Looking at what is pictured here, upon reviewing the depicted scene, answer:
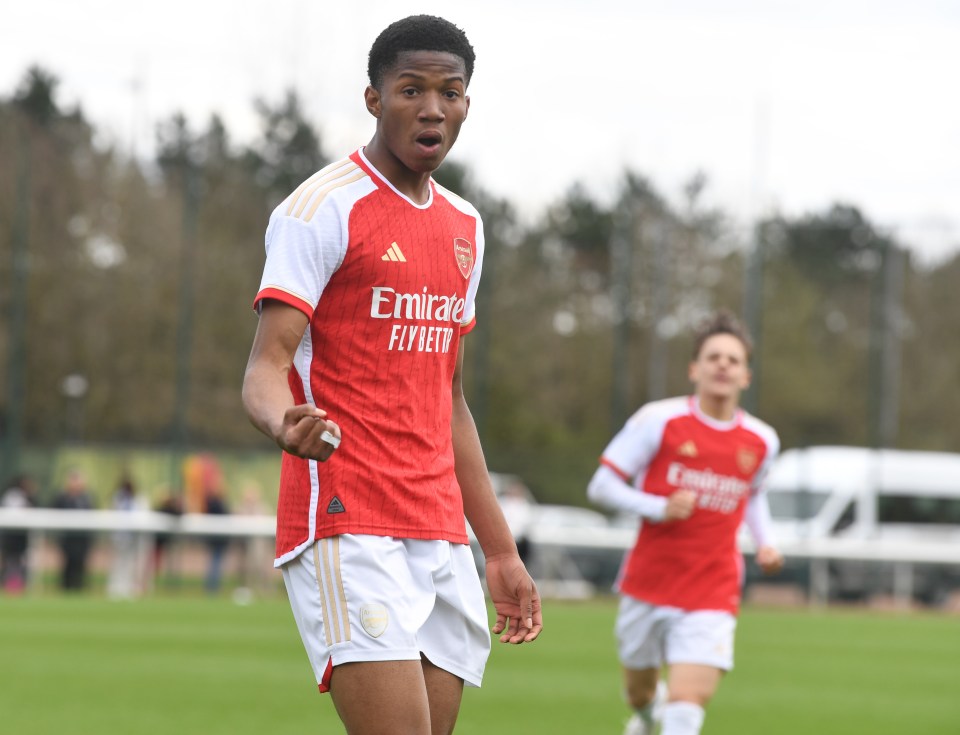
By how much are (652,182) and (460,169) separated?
4.91 meters

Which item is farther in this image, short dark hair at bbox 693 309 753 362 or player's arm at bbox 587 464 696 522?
short dark hair at bbox 693 309 753 362

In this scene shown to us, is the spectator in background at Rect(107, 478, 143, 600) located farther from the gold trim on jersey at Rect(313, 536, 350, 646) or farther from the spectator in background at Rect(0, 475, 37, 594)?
the gold trim on jersey at Rect(313, 536, 350, 646)

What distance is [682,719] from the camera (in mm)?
7352

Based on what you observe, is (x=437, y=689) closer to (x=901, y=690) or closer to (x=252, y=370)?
(x=252, y=370)

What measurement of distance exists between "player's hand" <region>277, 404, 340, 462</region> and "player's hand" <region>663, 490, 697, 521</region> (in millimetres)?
4508

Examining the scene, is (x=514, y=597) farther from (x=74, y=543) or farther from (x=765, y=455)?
(x=74, y=543)

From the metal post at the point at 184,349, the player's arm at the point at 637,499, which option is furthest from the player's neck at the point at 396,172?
the metal post at the point at 184,349

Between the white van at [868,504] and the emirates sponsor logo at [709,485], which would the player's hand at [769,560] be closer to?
the emirates sponsor logo at [709,485]

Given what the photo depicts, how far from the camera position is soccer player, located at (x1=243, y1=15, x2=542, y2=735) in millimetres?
3975

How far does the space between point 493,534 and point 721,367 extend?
379 centimetres

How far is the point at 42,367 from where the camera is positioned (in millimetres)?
38125

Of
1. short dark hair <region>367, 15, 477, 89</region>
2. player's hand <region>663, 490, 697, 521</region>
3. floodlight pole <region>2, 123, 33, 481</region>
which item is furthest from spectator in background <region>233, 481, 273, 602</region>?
short dark hair <region>367, 15, 477, 89</region>

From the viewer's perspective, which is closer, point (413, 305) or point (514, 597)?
point (413, 305)

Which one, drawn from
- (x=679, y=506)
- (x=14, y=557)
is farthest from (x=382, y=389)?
(x=14, y=557)
